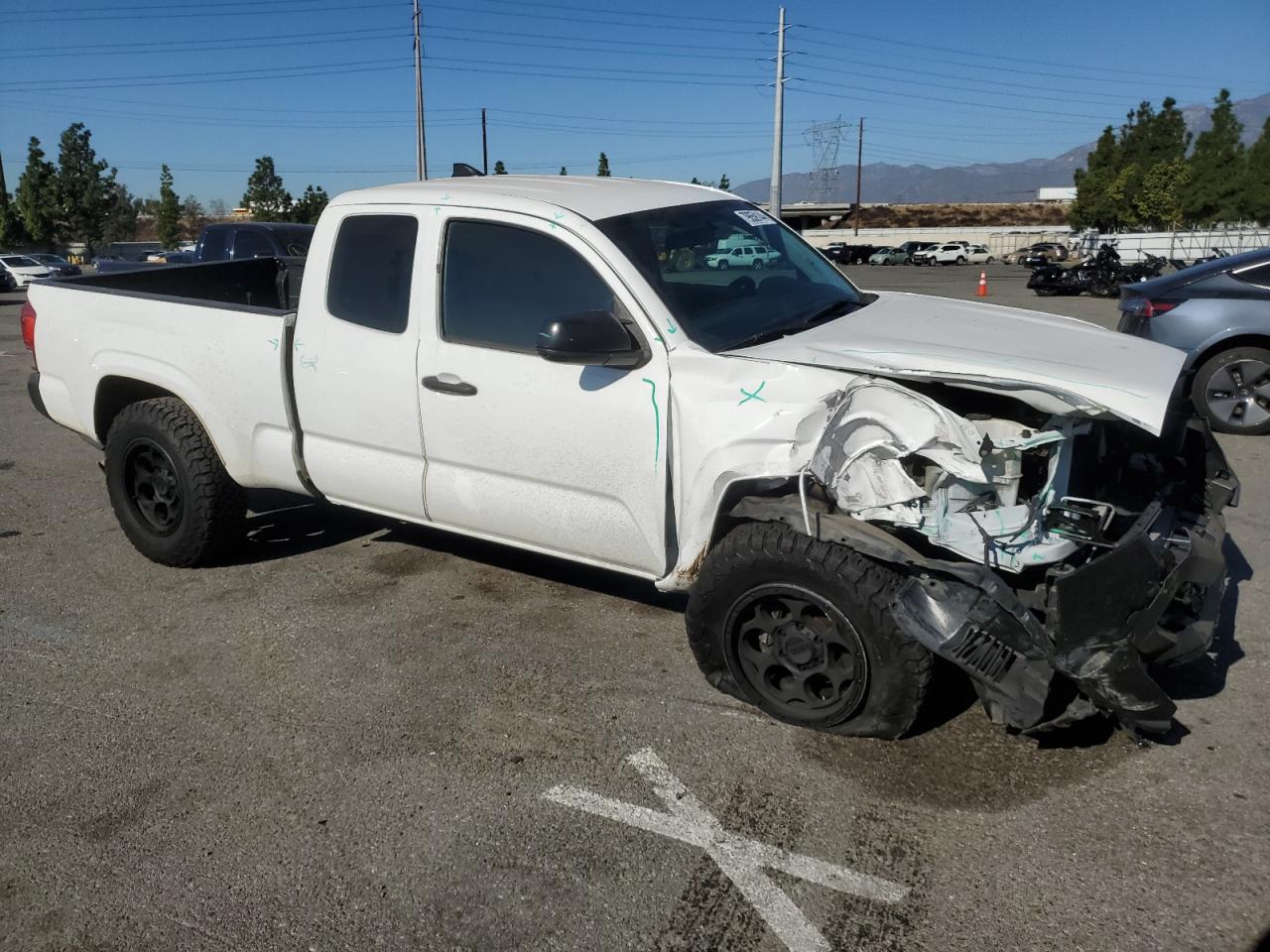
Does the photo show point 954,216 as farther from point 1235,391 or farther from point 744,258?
point 744,258

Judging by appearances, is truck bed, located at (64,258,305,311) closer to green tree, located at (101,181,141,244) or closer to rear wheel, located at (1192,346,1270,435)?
rear wheel, located at (1192,346,1270,435)

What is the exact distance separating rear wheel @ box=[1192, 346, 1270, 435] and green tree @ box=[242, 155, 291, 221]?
62.6 meters

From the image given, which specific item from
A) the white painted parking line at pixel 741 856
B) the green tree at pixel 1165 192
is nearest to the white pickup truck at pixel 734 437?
the white painted parking line at pixel 741 856

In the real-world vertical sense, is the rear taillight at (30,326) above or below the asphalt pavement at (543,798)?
above

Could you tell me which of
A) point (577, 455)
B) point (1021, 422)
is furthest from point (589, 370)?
point (1021, 422)

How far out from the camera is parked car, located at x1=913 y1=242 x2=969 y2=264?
60.5m

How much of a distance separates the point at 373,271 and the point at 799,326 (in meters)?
1.85

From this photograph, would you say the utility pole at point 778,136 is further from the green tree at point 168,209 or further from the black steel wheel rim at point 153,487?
the green tree at point 168,209

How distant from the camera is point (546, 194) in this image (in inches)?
170

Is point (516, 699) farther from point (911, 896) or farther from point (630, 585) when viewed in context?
point (911, 896)

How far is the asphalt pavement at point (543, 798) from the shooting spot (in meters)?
2.83

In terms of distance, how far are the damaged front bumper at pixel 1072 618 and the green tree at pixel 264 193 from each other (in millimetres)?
65781

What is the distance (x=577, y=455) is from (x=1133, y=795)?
221 cm

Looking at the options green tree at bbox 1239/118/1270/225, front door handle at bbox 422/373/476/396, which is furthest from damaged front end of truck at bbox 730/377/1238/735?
green tree at bbox 1239/118/1270/225
